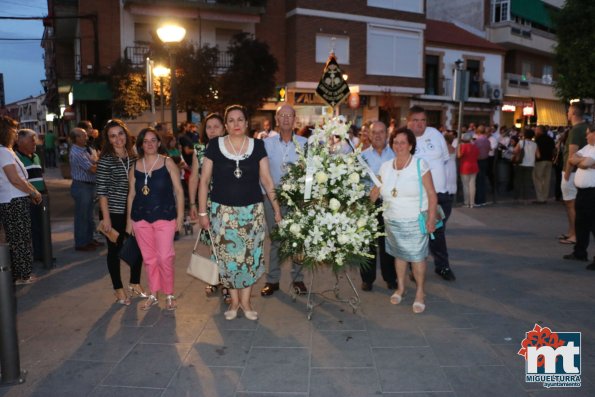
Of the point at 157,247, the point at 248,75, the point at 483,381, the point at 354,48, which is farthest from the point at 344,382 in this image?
the point at 354,48

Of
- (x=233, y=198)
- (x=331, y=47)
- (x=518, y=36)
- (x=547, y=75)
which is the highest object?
(x=518, y=36)

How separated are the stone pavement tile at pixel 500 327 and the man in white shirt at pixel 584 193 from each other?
254 cm

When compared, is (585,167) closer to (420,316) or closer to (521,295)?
(521,295)

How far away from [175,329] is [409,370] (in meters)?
2.21

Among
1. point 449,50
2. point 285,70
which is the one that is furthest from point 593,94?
point 285,70

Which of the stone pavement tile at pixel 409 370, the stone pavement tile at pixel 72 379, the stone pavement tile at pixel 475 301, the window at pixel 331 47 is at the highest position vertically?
the window at pixel 331 47

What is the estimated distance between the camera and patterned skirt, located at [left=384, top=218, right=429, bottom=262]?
519 centimetres

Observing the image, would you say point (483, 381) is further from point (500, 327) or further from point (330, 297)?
point (330, 297)

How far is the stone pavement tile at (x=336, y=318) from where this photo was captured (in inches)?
191

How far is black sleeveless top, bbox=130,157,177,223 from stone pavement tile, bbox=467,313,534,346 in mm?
3208

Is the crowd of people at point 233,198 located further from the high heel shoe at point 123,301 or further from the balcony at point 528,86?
the balcony at point 528,86

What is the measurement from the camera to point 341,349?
4352 millimetres

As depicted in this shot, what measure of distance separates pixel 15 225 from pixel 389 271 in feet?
14.9

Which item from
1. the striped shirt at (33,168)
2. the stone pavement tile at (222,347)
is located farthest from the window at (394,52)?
the stone pavement tile at (222,347)
